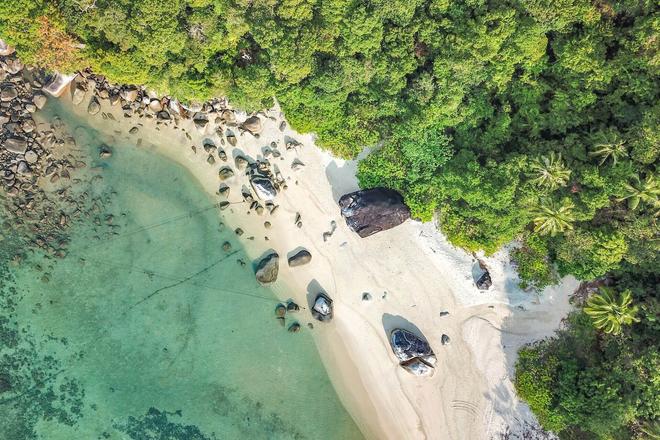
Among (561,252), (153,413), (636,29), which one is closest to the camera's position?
(636,29)

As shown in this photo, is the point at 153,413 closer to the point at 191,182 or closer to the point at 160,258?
the point at 160,258

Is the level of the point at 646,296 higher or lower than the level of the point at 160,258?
higher

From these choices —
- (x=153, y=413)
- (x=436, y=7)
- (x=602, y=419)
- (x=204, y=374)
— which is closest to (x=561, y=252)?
(x=602, y=419)

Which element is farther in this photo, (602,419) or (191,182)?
(191,182)

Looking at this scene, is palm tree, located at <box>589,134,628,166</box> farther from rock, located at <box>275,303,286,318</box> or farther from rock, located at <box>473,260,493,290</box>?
rock, located at <box>275,303,286,318</box>

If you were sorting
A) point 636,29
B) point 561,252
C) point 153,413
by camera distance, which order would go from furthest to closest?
point 153,413 < point 561,252 < point 636,29

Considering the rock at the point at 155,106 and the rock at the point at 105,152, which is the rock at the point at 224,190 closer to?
the rock at the point at 155,106

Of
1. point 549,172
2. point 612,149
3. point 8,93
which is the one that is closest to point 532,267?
point 549,172
